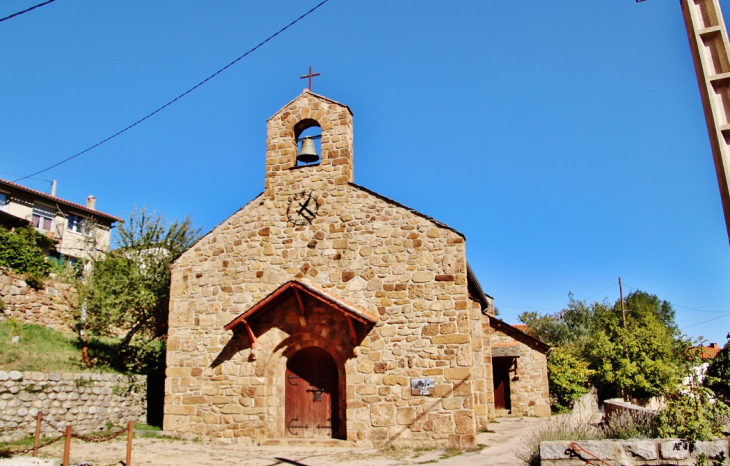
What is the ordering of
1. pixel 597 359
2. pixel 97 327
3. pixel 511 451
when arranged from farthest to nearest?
pixel 597 359 → pixel 97 327 → pixel 511 451

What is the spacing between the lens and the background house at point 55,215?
1252 inches

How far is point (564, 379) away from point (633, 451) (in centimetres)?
1737

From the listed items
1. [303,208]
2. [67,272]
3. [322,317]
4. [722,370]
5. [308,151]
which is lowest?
[722,370]

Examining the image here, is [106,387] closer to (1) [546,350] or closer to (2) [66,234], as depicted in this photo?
(1) [546,350]

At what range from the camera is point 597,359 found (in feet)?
90.6

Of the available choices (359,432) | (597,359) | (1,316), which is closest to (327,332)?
(359,432)

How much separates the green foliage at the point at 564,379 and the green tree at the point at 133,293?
1706cm

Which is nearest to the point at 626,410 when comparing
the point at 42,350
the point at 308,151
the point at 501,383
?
the point at 308,151

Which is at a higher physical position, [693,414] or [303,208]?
[303,208]

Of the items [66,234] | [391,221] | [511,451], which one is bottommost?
[511,451]

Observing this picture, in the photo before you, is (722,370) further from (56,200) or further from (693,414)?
(56,200)

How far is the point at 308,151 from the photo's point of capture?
1445cm

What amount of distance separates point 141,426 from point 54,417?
2.45 m

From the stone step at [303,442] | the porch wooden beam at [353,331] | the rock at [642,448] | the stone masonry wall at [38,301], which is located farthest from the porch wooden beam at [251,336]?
the rock at [642,448]
